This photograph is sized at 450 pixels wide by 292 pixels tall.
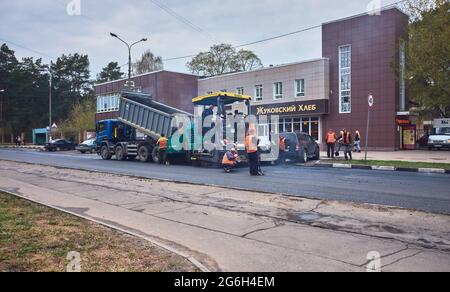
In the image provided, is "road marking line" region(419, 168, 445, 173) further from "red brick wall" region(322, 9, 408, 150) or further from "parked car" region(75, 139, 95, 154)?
"parked car" region(75, 139, 95, 154)

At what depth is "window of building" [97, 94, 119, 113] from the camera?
5128 centimetres

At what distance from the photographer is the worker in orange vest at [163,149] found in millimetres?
21250

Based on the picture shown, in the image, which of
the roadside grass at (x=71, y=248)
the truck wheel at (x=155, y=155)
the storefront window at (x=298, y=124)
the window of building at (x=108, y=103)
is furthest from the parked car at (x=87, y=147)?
the roadside grass at (x=71, y=248)

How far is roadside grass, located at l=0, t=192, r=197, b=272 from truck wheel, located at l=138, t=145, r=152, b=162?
1551 cm

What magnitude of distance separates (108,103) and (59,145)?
35.6ft

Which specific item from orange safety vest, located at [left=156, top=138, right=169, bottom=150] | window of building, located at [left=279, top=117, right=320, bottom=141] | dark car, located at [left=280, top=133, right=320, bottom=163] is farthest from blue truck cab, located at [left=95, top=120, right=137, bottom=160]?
window of building, located at [left=279, top=117, right=320, bottom=141]

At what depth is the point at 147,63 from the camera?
71312 mm

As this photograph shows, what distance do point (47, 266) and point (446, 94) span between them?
2472cm

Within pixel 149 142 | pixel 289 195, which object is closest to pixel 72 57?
pixel 149 142

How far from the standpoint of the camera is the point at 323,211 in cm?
843

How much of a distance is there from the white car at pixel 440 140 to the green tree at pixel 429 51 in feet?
14.2

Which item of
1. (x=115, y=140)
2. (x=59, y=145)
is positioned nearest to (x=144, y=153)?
(x=115, y=140)

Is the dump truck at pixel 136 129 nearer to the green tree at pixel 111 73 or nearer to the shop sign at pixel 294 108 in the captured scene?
the shop sign at pixel 294 108

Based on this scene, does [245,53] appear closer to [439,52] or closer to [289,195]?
[439,52]
